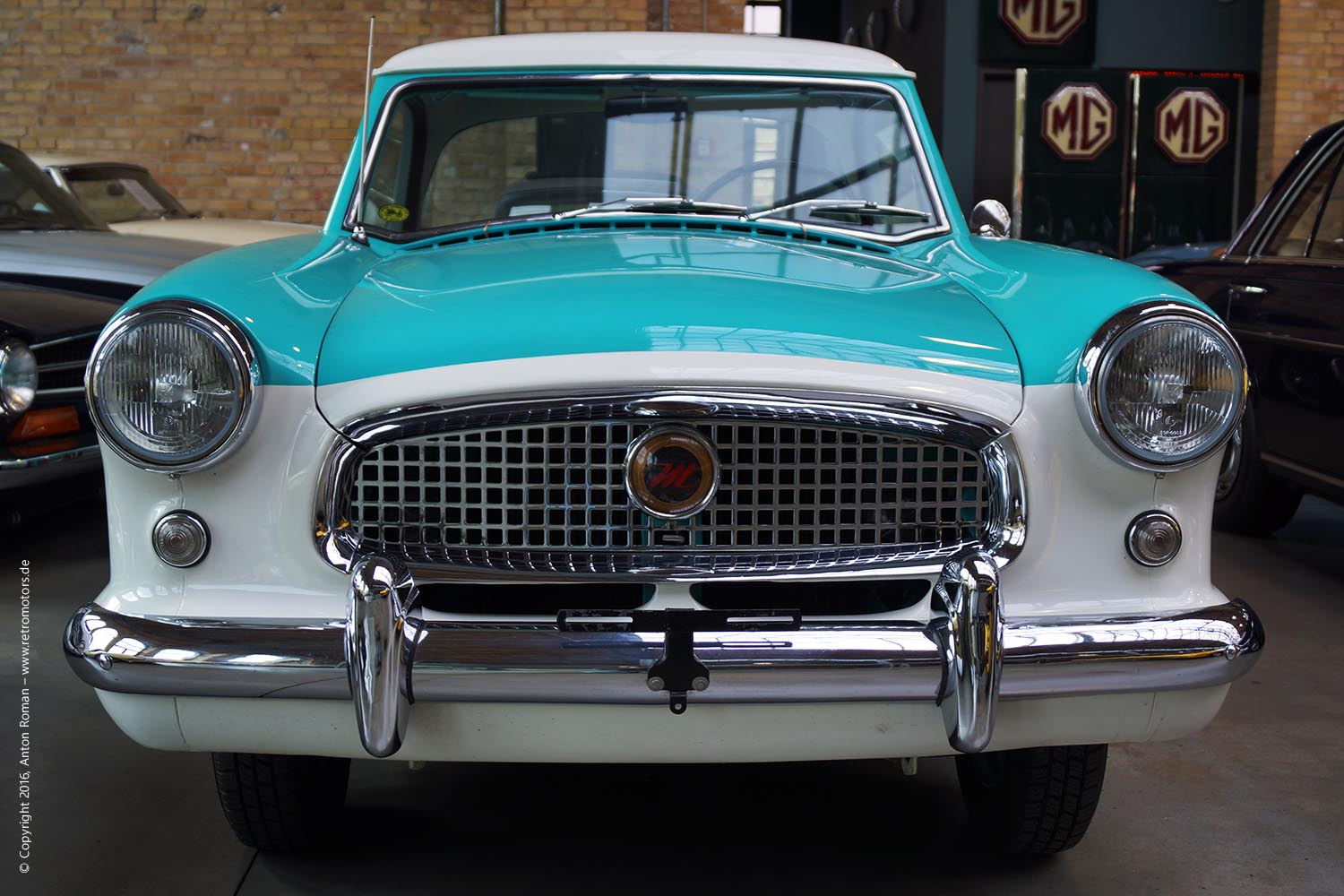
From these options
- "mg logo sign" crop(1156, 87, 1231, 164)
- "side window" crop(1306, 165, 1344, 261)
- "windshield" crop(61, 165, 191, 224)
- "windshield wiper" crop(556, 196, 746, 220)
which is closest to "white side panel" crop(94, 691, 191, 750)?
"windshield wiper" crop(556, 196, 746, 220)

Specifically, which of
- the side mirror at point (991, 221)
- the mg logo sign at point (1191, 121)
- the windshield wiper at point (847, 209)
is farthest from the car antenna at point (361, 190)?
the mg logo sign at point (1191, 121)

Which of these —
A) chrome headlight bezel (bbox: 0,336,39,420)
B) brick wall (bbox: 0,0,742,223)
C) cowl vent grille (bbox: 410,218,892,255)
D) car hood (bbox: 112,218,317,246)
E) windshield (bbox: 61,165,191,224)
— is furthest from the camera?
brick wall (bbox: 0,0,742,223)

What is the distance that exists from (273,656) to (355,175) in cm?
137

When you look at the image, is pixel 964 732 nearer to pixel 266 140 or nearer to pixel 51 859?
pixel 51 859

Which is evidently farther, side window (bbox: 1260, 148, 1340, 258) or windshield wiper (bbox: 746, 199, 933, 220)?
side window (bbox: 1260, 148, 1340, 258)

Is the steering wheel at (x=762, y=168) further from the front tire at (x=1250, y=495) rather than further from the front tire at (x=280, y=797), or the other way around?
the front tire at (x=1250, y=495)

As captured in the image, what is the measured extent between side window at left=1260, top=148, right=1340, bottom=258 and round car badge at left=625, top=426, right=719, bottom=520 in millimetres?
3071

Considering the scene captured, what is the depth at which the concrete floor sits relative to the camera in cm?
231

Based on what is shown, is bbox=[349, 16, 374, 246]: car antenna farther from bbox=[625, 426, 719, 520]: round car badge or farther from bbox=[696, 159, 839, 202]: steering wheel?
bbox=[625, 426, 719, 520]: round car badge

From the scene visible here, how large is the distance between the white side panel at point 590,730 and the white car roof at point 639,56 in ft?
5.34

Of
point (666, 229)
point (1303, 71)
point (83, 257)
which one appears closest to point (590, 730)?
point (666, 229)

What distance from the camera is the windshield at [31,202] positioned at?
525 centimetres

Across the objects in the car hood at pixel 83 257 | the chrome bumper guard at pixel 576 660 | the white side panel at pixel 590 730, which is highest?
the car hood at pixel 83 257

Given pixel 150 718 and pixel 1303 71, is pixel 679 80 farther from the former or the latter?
pixel 1303 71
